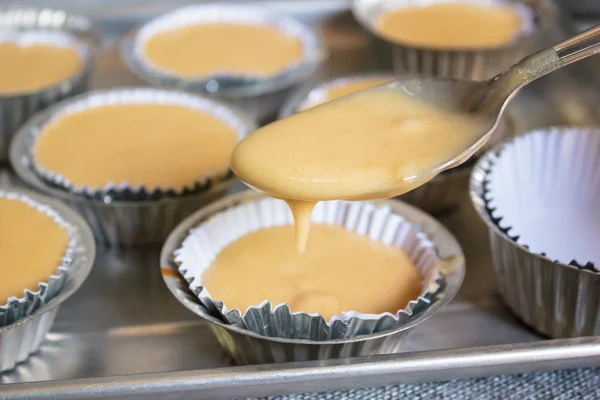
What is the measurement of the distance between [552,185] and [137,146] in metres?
0.87

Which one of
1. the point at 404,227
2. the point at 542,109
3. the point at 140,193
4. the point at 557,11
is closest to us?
the point at 404,227

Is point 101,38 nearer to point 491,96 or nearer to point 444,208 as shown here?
point 444,208

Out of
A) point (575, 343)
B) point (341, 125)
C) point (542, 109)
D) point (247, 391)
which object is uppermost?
point (341, 125)

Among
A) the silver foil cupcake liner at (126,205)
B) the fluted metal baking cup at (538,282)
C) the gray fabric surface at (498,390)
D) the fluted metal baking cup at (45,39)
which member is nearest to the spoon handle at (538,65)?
the fluted metal baking cup at (538,282)

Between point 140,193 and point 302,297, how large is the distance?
17.5 inches

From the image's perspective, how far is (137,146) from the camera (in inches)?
65.2

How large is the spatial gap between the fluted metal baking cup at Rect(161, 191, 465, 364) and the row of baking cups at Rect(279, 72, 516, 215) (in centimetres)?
21

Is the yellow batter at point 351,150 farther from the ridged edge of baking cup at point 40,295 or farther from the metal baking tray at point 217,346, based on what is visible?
the ridged edge of baking cup at point 40,295

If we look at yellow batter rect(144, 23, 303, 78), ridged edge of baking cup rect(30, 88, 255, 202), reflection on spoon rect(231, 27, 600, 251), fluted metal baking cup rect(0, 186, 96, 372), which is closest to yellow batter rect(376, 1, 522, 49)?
yellow batter rect(144, 23, 303, 78)

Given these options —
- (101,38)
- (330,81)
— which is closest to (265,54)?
(330,81)

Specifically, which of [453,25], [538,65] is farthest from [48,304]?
[453,25]

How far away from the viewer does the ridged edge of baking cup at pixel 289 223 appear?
3.73 ft

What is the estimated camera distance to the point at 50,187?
154cm

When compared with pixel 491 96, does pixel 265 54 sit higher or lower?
lower
